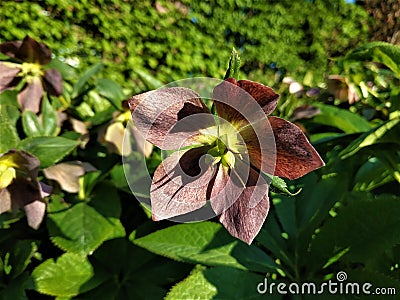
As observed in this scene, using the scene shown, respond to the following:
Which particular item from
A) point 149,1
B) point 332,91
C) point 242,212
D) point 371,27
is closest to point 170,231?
point 242,212

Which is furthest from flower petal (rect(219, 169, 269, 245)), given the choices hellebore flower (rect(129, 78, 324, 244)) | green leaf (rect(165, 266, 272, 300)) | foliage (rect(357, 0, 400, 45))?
foliage (rect(357, 0, 400, 45))

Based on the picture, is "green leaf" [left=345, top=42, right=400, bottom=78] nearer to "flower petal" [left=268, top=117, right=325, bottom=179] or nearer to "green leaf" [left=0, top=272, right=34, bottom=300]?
"flower petal" [left=268, top=117, right=325, bottom=179]

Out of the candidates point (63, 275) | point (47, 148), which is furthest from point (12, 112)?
point (63, 275)

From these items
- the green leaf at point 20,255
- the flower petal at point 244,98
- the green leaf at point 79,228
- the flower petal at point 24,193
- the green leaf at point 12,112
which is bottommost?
the green leaf at point 20,255

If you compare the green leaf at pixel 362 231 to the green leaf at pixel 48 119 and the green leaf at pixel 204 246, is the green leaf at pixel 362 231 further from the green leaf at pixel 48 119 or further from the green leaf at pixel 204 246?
the green leaf at pixel 48 119

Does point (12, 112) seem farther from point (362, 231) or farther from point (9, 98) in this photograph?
point (362, 231)

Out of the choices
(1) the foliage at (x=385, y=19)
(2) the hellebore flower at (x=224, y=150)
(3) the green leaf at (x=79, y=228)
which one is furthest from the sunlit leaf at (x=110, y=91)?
(1) the foliage at (x=385, y=19)
